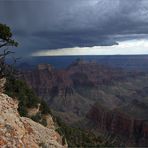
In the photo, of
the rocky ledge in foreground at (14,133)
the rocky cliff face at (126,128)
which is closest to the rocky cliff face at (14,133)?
the rocky ledge in foreground at (14,133)

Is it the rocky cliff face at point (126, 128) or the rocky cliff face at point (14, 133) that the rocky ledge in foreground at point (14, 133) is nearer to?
the rocky cliff face at point (14, 133)

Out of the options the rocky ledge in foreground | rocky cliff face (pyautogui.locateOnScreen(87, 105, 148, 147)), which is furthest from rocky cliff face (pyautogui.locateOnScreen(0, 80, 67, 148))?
rocky cliff face (pyautogui.locateOnScreen(87, 105, 148, 147))

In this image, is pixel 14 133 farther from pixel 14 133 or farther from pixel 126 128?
pixel 126 128

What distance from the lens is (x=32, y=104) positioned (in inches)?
1914

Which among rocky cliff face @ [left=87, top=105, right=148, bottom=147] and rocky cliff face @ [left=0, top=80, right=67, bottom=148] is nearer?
rocky cliff face @ [left=0, top=80, right=67, bottom=148]

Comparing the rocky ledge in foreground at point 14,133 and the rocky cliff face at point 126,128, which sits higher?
the rocky ledge in foreground at point 14,133

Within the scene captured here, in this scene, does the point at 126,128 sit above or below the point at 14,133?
below

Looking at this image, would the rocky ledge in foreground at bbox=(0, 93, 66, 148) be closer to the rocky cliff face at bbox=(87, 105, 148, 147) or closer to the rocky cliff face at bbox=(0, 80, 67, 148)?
the rocky cliff face at bbox=(0, 80, 67, 148)

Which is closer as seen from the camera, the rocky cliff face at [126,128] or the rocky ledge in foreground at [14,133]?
the rocky ledge in foreground at [14,133]

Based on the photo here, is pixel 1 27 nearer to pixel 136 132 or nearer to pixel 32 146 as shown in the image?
pixel 32 146

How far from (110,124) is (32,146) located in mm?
176057

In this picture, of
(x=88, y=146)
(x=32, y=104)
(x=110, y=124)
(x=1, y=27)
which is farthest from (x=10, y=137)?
(x=110, y=124)

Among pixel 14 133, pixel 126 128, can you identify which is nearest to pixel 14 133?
Result: pixel 14 133

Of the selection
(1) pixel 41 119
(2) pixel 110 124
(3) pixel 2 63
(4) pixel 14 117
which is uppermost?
(3) pixel 2 63
